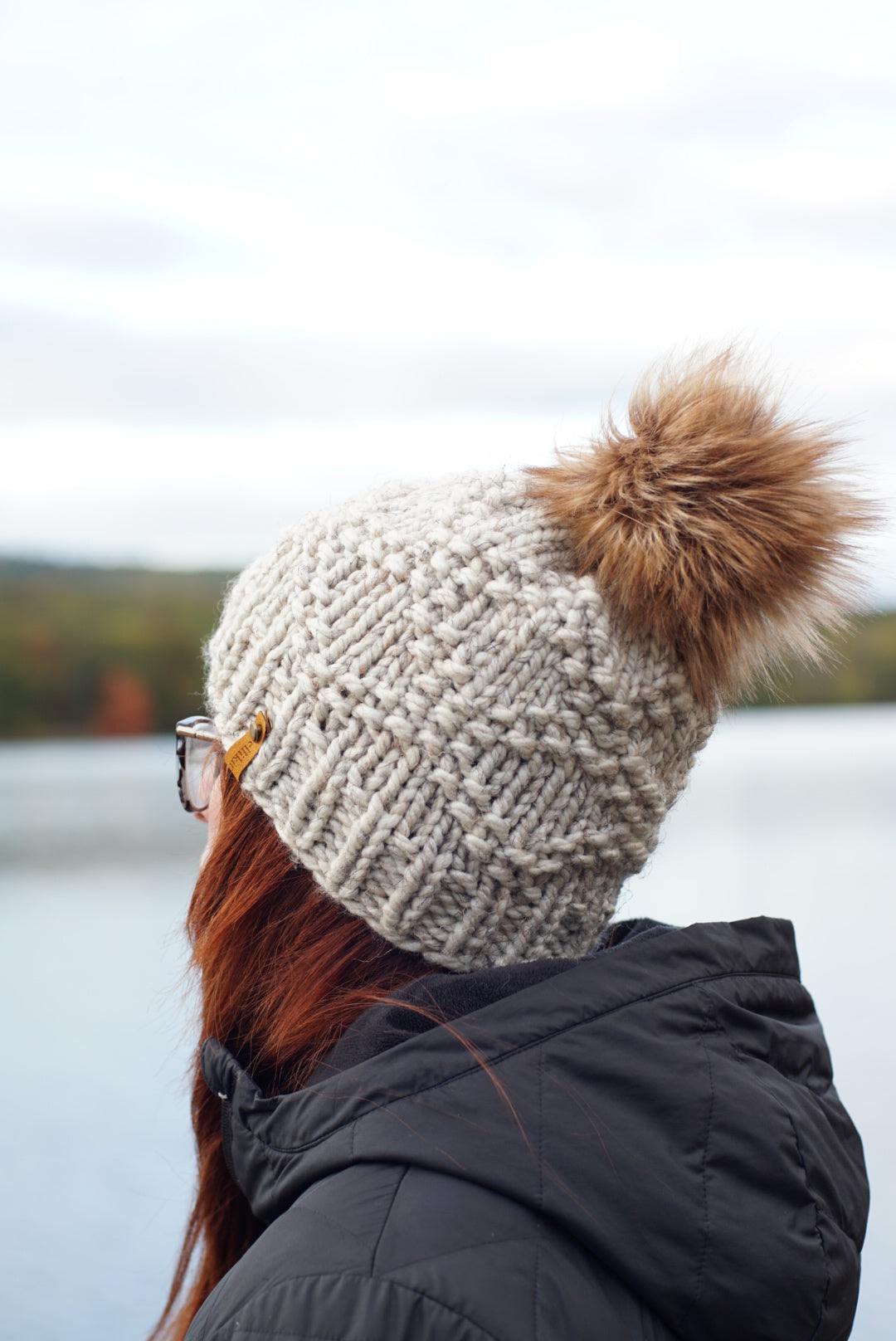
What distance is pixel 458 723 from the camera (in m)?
1.13

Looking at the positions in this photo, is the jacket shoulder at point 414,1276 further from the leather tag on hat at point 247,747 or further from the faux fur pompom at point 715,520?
the faux fur pompom at point 715,520

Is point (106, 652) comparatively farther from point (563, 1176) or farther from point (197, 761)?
point (563, 1176)

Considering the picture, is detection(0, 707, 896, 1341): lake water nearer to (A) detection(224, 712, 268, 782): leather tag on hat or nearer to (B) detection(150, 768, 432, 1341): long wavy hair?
(B) detection(150, 768, 432, 1341): long wavy hair

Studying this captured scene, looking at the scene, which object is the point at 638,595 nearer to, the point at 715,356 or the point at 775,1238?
the point at 715,356

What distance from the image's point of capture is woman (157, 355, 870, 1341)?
0.91m

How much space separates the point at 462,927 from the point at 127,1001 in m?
5.60

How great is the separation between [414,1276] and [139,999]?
5.85m

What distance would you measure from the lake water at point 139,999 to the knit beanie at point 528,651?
0.96 feet

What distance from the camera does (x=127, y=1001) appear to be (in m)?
6.14

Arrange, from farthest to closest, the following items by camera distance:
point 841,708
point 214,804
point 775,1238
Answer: point 841,708
point 214,804
point 775,1238

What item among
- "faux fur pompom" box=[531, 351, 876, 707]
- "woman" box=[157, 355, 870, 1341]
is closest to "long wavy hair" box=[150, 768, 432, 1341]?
"woman" box=[157, 355, 870, 1341]

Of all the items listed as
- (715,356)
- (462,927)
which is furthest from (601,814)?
(715,356)

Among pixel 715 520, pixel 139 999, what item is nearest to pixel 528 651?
pixel 715 520

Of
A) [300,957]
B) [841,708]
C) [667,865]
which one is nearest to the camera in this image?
[300,957]
